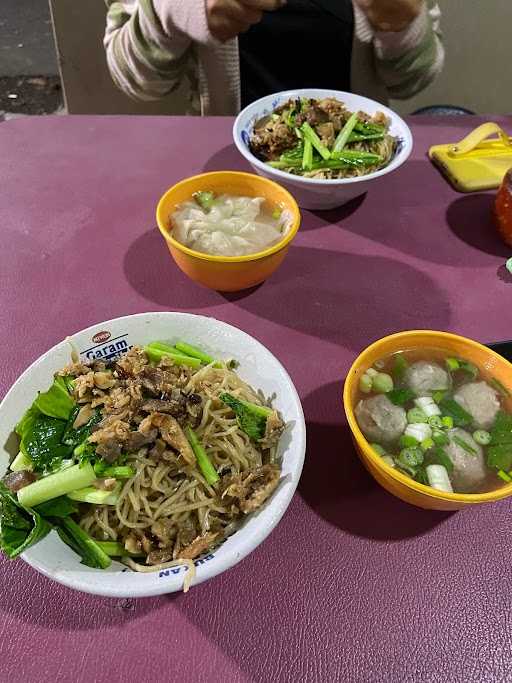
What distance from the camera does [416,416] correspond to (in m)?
1.16

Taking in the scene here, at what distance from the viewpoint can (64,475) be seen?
0.93 m

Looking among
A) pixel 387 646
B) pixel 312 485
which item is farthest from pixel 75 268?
pixel 387 646

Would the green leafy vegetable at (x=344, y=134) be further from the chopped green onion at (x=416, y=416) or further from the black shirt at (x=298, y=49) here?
the chopped green onion at (x=416, y=416)

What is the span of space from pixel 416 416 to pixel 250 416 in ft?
1.23

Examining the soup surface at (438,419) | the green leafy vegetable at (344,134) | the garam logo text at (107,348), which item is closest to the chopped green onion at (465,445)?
the soup surface at (438,419)

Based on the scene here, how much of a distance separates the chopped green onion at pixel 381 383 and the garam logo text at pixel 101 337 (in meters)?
0.60

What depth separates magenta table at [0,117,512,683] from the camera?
0.94m

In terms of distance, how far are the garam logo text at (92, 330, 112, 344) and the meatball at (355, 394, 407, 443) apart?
0.57 metres

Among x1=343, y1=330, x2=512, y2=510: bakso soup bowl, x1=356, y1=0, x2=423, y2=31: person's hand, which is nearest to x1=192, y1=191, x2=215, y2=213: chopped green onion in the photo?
x1=343, y1=330, x2=512, y2=510: bakso soup bowl

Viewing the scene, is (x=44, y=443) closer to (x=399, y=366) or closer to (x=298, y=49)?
(x=399, y=366)

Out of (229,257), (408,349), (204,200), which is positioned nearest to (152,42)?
(204,200)

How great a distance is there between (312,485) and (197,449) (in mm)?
293

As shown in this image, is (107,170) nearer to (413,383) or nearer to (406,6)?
(406,6)

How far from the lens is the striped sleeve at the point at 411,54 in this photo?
2.12 metres
